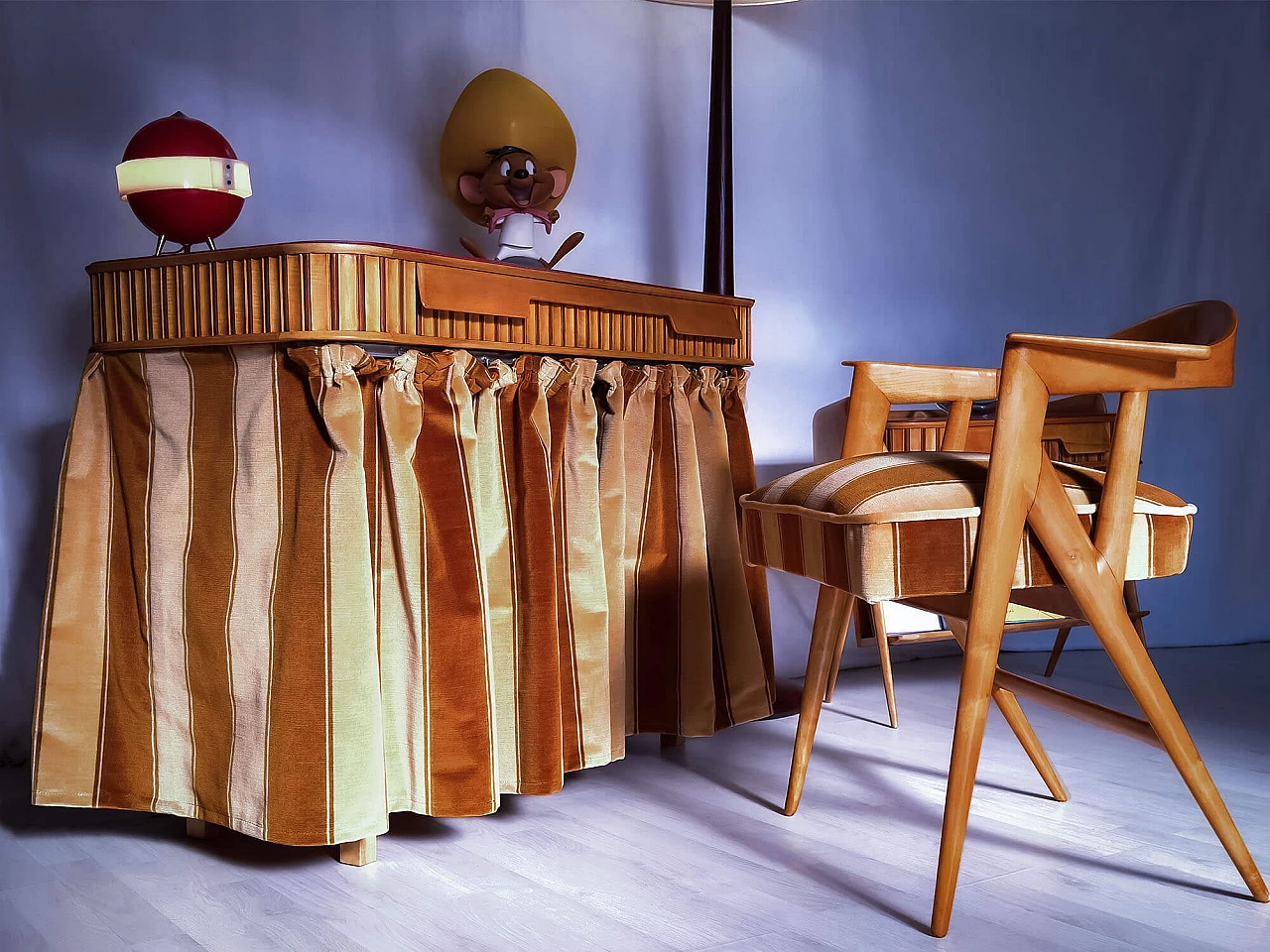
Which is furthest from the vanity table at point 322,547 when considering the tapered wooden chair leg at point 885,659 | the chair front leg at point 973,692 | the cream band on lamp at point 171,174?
the tapered wooden chair leg at point 885,659

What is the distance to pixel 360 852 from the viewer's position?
1425 millimetres

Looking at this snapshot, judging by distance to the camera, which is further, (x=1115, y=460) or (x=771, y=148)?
(x=771, y=148)

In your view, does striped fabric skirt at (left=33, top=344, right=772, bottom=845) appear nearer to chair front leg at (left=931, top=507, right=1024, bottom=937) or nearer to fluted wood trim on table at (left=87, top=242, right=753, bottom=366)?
fluted wood trim on table at (left=87, top=242, right=753, bottom=366)

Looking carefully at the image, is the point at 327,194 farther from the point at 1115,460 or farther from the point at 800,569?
the point at 1115,460

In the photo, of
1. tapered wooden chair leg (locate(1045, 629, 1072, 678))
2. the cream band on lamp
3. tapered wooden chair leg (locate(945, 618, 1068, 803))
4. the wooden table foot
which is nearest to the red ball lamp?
the cream band on lamp

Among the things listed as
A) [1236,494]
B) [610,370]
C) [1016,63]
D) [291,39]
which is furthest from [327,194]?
[1236,494]

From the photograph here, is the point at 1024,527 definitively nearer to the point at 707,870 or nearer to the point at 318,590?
the point at 707,870

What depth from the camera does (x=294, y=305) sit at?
4.48 ft

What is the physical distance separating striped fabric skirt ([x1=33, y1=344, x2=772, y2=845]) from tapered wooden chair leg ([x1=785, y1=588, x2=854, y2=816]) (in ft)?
1.03

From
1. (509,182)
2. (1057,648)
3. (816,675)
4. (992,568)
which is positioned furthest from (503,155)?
(1057,648)

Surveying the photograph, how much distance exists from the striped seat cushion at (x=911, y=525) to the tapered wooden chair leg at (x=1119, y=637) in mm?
31

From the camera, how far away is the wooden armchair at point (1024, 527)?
1.21m

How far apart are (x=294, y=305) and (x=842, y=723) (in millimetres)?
1369

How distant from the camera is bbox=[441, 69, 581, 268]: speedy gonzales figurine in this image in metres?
1.92
